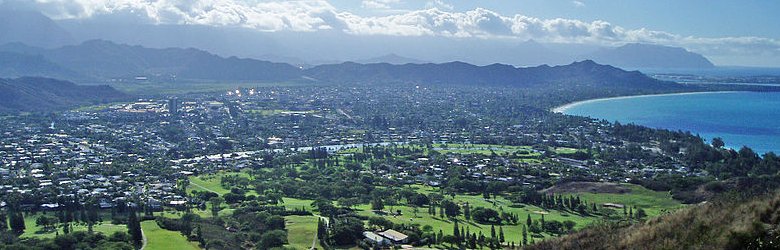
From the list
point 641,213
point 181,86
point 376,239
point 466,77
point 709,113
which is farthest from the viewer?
point 466,77

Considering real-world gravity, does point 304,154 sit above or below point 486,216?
below

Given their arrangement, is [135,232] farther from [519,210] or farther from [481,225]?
[519,210]

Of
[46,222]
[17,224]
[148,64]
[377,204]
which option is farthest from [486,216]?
[148,64]

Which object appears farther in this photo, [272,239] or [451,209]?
[451,209]

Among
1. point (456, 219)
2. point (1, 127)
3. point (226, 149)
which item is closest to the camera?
point (456, 219)

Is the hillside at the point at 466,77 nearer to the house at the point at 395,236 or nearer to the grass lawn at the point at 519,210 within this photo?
the grass lawn at the point at 519,210

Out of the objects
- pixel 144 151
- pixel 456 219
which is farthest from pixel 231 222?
pixel 144 151

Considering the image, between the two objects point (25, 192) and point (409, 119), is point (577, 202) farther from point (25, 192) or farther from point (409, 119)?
point (409, 119)

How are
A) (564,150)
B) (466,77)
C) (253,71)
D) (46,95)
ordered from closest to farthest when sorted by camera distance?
1. (564,150)
2. (46,95)
3. (253,71)
4. (466,77)

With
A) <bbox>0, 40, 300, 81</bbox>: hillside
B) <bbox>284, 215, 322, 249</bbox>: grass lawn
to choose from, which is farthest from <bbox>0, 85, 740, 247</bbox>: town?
<bbox>0, 40, 300, 81</bbox>: hillside
